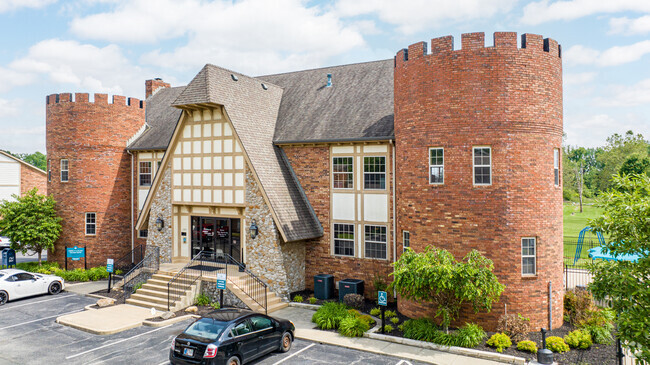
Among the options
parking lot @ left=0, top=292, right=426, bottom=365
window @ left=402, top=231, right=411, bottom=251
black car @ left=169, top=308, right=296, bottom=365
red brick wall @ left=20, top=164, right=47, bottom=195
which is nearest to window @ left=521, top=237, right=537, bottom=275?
window @ left=402, top=231, right=411, bottom=251

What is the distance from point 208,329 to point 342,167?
32.6 ft

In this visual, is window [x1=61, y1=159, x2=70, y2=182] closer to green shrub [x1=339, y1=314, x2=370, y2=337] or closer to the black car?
the black car

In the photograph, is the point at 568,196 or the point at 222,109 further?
the point at 568,196

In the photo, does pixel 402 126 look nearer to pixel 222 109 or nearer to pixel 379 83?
pixel 379 83

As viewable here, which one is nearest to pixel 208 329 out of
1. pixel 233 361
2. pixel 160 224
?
pixel 233 361

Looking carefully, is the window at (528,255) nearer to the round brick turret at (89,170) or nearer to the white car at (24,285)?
the white car at (24,285)

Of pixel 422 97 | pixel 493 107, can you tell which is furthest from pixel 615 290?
pixel 422 97

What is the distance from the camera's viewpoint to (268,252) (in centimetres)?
1858

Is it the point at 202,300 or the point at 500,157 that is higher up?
the point at 500,157

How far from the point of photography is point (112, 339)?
14.7 meters

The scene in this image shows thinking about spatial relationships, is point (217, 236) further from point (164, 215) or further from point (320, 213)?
point (320, 213)

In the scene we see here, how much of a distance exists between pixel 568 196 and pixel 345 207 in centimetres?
8028

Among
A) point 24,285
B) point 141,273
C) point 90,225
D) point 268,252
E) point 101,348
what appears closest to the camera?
point 101,348

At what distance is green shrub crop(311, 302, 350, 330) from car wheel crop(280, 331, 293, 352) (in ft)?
5.92
